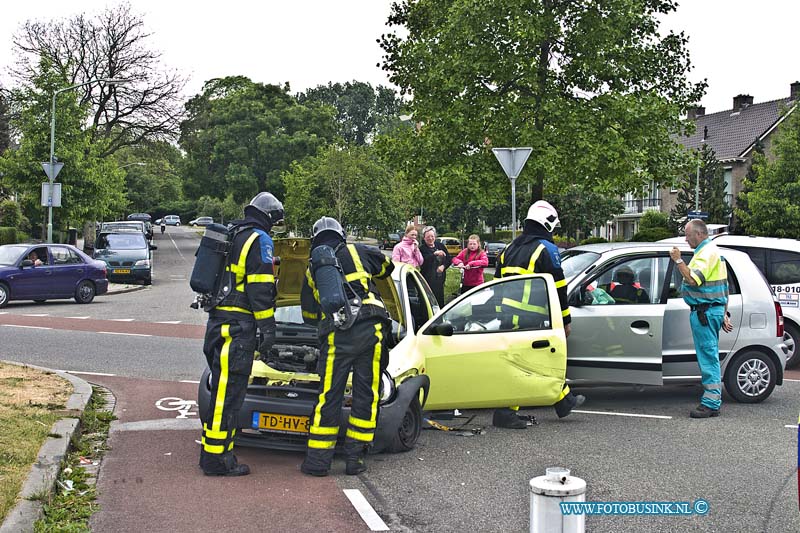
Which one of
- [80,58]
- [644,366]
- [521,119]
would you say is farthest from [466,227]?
[644,366]

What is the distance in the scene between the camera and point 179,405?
9.42 meters

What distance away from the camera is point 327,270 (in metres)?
6.58

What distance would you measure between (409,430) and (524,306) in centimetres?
160

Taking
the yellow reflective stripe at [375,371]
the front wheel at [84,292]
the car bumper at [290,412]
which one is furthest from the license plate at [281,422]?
the front wheel at [84,292]

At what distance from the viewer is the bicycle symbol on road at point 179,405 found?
9032 millimetres

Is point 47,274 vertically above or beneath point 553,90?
beneath

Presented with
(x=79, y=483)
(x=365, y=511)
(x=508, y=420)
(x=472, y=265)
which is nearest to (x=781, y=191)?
(x=472, y=265)

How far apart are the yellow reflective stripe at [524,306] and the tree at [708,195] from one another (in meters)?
46.2

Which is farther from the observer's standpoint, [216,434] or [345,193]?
[345,193]

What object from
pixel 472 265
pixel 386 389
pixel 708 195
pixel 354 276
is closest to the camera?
pixel 354 276

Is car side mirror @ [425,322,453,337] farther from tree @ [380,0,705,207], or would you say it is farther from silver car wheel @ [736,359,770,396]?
tree @ [380,0,705,207]

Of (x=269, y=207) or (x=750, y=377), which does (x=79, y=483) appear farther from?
(x=750, y=377)

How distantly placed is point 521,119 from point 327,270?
672 inches

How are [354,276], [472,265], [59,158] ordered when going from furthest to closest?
[59,158], [472,265], [354,276]
